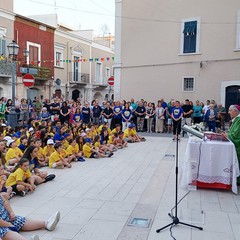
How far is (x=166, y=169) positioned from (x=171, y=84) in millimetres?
11137

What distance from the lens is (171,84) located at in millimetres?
18922

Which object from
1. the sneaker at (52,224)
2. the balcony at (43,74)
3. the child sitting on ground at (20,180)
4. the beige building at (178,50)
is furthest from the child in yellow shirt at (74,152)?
the balcony at (43,74)

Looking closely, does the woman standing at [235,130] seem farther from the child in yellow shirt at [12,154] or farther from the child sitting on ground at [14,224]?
the child in yellow shirt at [12,154]

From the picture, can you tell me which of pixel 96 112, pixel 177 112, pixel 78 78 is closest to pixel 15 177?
pixel 177 112

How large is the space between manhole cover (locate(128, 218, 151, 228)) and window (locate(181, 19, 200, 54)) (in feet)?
47.8

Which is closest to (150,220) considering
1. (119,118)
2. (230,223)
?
(230,223)

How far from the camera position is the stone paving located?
451cm

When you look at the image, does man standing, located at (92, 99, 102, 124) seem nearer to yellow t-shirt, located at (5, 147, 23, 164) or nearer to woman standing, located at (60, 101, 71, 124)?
woman standing, located at (60, 101, 71, 124)

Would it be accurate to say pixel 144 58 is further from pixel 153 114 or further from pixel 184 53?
pixel 153 114

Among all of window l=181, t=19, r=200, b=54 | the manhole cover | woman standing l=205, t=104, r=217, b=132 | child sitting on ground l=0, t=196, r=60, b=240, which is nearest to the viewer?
child sitting on ground l=0, t=196, r=60, b=240

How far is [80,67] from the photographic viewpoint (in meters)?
34.2

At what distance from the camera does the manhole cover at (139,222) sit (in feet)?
15.7

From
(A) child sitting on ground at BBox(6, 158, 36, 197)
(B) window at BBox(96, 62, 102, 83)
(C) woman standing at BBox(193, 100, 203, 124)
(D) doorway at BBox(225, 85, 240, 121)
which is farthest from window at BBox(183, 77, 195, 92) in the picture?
(B) window at BBox(96, 62, 102, 83)

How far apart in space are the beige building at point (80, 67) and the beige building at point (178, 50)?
7.76 m
